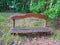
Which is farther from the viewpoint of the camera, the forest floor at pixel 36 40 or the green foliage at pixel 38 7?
the green foliage at pixel 38 7

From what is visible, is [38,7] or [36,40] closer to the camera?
[36,40]

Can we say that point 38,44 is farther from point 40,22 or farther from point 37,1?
point 37,1

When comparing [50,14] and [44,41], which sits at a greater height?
[50,14]

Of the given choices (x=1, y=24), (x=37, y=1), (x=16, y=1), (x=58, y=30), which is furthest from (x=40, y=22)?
(x=16, y=1)

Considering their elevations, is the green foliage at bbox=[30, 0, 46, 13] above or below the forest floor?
above

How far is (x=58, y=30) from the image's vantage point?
5.23 m

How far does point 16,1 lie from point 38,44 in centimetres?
376

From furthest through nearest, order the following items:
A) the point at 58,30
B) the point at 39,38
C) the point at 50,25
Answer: the point at 50,25, the point at 58,30, the point at 39,38

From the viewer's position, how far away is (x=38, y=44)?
445 centimetres

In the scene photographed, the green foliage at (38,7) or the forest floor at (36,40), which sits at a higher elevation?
the green foliage at (38,7)

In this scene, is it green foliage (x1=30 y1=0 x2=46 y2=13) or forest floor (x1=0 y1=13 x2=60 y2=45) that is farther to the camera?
green foliage (x1=30 y1=0 x2=46 y2=13)

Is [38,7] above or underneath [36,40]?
above

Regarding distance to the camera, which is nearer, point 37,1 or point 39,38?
point 39,38

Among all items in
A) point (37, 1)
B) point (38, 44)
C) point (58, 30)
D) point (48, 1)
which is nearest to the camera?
point (38, 44)
